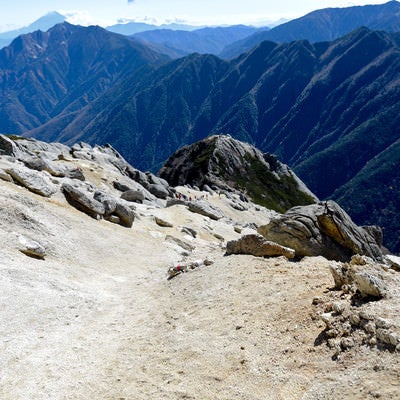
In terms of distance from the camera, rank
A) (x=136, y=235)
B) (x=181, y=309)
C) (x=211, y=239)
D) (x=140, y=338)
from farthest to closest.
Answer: (x=211, y=239)
(x=136, y=235)
(x=181, y=309)
(x=140, y=338)

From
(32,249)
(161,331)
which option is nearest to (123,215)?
(32,249)

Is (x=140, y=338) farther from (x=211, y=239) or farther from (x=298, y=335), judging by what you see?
(x=211, y=239)

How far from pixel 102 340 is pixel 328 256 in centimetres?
1844

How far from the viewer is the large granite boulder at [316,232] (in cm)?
2984

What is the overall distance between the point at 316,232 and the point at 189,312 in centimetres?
1369

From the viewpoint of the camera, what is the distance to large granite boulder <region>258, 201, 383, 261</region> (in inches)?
1175

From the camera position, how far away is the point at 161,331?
20.2m

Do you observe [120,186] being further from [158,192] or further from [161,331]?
[161,331]

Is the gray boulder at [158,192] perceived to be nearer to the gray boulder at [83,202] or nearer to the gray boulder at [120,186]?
the gray boulder at [120,186]

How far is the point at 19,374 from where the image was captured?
53.9 ft

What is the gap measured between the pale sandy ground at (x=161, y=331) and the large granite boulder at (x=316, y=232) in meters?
3.73

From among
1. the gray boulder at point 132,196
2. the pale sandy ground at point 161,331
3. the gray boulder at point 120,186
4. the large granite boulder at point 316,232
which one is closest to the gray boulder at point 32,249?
the pale sandy ground at point 161,331

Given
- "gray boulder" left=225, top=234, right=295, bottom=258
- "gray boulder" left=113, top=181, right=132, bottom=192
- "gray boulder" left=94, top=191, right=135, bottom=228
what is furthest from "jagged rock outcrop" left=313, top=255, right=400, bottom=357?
"gray boulder" left=113, top=181, right=132, bottom=192

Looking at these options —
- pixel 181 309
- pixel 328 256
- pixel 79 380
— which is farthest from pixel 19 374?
pixel 328 256
